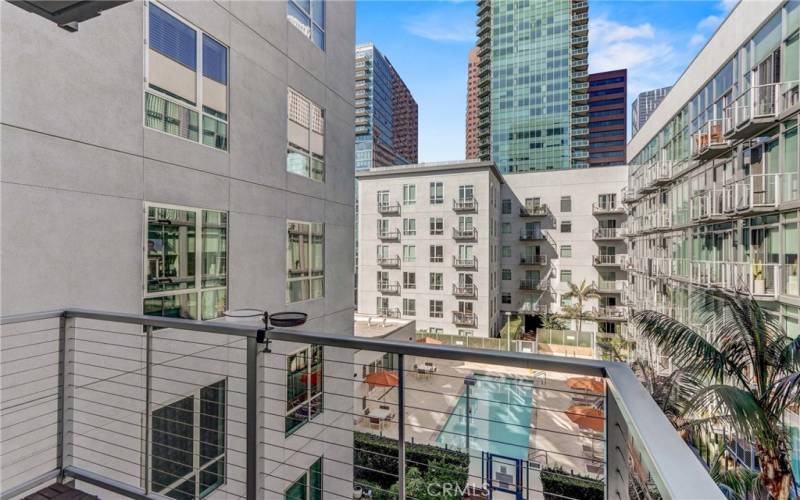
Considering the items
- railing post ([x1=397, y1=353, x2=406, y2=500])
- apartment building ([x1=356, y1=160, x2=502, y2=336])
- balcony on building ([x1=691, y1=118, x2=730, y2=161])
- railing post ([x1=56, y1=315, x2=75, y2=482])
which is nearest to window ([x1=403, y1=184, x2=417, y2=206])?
apartment building ([x1=356, y1=160, x2=502, y2=336])

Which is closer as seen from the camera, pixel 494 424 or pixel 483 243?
pixel 494 424

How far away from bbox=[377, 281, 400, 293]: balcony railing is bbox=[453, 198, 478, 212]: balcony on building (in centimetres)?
603

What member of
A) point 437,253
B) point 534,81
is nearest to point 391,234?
point 437,253

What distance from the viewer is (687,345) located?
5.46m

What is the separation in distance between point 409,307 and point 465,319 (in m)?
3.60

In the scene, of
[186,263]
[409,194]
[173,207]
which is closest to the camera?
[173,207]

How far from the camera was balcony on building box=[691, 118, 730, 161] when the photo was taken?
9.44 m

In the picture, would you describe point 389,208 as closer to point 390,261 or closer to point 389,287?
point 390,261

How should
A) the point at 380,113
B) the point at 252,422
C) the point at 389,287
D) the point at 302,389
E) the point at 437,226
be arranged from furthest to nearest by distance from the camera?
the point at 380,113, the point at 389,287, the point at 437,226, the point at 302,389, the point at 252,422

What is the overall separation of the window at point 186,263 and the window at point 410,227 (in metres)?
19.2

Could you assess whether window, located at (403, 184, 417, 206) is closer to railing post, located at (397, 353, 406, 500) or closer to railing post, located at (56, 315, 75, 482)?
railing post, located at (56, 315, 75, 482)

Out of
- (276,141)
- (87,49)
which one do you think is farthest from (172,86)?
(276,141)

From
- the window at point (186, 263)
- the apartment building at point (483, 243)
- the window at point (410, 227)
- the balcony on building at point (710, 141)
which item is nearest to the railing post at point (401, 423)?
the window at point (186, 263)

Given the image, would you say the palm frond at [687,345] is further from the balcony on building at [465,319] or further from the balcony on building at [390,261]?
the balcony on building at [390,261]
